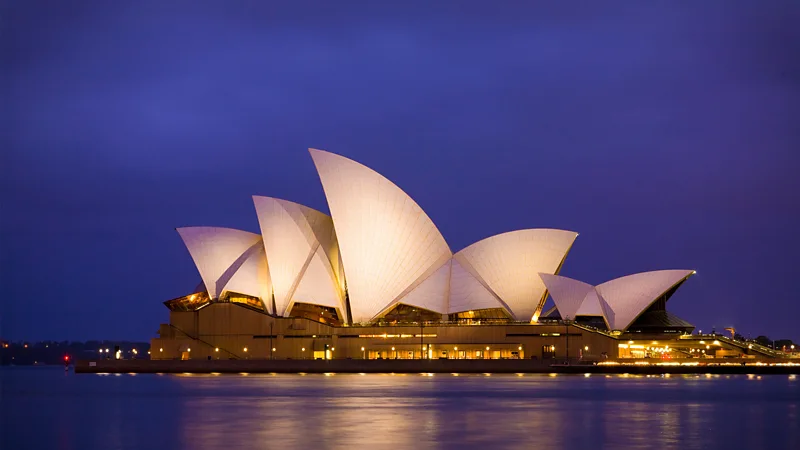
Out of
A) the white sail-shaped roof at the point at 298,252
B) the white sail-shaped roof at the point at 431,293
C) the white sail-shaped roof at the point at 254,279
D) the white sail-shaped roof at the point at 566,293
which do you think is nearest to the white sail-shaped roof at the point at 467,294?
the white sail-shaped roof at the point at 431,293

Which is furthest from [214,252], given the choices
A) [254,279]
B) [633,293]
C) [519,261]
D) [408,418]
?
[408,418]

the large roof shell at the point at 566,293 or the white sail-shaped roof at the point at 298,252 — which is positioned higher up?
the white sail-shaped roof at the point at 298,252

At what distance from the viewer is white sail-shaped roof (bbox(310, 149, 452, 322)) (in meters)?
77.0

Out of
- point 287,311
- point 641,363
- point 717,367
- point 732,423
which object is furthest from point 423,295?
point 732,423

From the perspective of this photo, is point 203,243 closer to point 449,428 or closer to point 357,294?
point 357,294

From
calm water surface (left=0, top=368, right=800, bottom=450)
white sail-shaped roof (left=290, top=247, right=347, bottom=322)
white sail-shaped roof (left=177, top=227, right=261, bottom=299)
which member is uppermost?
white sail-shaped roof (left=177, top=227, right=261, bottom=299)

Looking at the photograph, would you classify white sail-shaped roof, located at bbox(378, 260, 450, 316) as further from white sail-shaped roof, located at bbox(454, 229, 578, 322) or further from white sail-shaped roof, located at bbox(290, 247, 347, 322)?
white sail-shaped roof, located at bbox(290, 247, 347, 322)

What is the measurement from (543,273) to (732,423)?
48.0 metres

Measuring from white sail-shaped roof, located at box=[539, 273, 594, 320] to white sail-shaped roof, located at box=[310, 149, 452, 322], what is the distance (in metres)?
8.52

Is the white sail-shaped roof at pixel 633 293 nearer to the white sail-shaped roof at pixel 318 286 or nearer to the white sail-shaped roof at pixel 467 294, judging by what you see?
the white sail-shaped roof at pixel 467 294

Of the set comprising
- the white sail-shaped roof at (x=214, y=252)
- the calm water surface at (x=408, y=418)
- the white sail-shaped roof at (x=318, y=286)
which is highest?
the white sail-shaped roof at (x=214, y=252)

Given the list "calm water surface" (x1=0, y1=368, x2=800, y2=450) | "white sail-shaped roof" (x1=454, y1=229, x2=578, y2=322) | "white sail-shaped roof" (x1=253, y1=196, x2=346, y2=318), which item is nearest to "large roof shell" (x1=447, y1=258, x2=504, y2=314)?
"white sail-shaped roof" (x1=454, y1=229, x2=578, y2=322)

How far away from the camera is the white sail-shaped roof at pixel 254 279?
85.8 meters

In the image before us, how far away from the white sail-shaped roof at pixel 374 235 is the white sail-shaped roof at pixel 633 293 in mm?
13669
